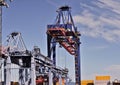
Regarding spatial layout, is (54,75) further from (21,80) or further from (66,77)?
(21,80)

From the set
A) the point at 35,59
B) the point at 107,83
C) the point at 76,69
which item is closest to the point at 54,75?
the point at 76,69

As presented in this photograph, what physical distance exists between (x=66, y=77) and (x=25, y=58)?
1393 inches

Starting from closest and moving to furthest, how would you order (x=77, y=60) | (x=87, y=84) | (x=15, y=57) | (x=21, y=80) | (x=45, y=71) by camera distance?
(x=15, y=57) → (x=21, y=80) → (x=45, y=71) → (x=87, y=84) → (x=77, y=60)

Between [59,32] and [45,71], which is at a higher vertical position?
[59,32]

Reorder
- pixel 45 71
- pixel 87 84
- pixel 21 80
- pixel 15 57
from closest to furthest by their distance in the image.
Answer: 1. pixel 15 57
2. pixel 21 80
3. pixel 45 71
4. pixel 87 84

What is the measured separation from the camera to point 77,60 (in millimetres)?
100688

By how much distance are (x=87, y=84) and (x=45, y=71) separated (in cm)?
1199

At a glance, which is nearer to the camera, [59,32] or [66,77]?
[59,32]

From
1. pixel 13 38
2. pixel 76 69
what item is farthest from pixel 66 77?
pixel 13 38

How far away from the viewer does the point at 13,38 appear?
81562 millimetres

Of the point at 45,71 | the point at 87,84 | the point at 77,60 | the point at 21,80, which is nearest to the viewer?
the point at 21,80

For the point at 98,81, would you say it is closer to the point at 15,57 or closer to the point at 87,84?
the point at 87,84

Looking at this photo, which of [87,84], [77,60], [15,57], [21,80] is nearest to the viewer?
[15,57]

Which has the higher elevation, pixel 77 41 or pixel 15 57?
pixel 77 41
